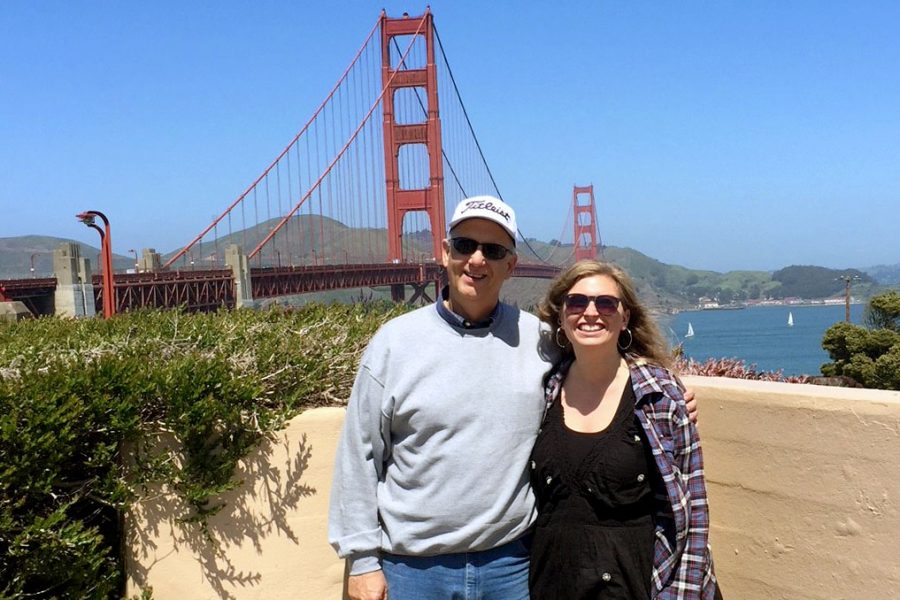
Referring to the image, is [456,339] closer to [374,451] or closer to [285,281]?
[374,451]

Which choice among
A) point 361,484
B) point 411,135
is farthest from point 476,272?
point 411,135

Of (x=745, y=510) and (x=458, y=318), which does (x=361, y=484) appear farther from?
(x=745, y=510)

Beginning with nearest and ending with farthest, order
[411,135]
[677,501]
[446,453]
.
Result: [677,501] < [446,453] < [411,135]

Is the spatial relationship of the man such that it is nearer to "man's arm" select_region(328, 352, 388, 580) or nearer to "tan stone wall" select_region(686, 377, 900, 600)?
"man's arm" select_region(328, 352, 388, 580)

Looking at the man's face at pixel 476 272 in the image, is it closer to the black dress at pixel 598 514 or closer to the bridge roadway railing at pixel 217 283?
the black dress at pixel 598 514


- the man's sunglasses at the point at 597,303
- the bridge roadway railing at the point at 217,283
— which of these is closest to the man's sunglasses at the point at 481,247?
the man's sunglasses at the point at 597,303

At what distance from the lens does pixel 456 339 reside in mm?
2141

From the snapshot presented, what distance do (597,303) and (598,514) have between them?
0.53m

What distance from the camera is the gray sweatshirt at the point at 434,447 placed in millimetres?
2027

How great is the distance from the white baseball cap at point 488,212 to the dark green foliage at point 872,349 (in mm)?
8970

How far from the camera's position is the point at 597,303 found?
213cm

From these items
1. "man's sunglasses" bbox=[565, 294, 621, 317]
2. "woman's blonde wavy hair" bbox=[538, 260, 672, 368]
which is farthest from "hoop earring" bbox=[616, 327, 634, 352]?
"man's sunglasses" bbox=[565, 294, 621, 317]

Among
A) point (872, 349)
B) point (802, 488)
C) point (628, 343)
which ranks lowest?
point (872, 349)

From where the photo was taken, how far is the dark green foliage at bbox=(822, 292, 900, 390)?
995 cm
